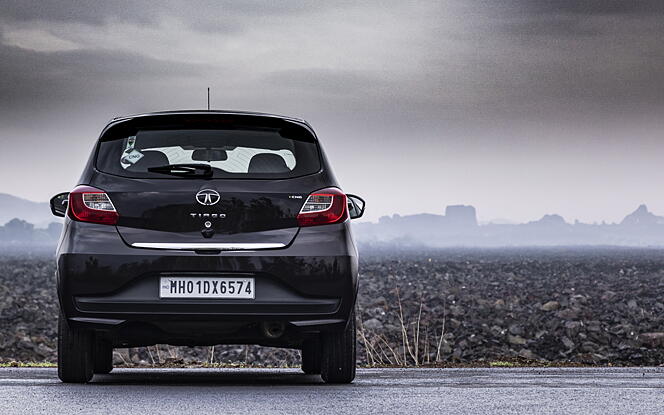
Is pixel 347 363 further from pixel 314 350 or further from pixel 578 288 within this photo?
pixel 578 288

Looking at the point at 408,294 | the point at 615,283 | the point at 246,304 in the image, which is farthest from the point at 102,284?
the point at 615,283

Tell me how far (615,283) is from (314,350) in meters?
43.1

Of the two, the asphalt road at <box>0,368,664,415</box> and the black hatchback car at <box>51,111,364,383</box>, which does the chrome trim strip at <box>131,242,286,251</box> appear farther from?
the asphalt road at <box>0,368,664,415</box>

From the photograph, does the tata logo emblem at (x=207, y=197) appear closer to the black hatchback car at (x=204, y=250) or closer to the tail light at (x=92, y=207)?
the black hatchback car at (x=204, y=250)

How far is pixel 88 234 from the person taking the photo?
756 centimetres

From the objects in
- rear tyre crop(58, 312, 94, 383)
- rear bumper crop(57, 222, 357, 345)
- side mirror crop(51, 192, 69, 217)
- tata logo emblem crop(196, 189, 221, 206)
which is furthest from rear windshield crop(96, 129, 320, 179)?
rear tyre crop(58, 312, 94, 383)

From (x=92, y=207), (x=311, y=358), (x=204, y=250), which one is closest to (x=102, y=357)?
(x=311, y=358)

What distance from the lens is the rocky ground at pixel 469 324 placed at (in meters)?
23.2

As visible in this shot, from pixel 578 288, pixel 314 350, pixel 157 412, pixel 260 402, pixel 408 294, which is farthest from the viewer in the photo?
pixel 578 288

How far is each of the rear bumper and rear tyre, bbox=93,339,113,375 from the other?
1.62 meters

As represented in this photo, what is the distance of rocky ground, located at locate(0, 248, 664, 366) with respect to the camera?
76.1 ft

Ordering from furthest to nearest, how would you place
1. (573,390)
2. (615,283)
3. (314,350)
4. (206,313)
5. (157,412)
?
(615,283)
(314,350)
(573,390)
(206,313)
(157,412)

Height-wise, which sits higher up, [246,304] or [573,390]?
[246,304]

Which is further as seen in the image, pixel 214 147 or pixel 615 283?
pixel 615 283
